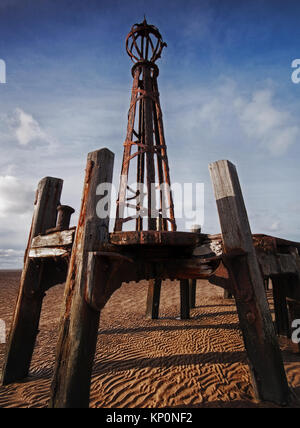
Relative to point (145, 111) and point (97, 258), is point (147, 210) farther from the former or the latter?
point (97, 258)

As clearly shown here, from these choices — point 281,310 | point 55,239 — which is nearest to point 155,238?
point 55,239

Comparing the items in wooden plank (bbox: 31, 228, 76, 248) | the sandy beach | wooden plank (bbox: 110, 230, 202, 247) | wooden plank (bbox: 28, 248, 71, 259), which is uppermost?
wooden plank (bbox: 31, 228, 76, 248)

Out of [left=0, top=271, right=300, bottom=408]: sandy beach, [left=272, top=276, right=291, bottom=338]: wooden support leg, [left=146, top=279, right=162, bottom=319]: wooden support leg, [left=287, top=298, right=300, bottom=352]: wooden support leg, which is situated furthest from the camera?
[left=146, top=279, right=162, bottom=319]: wooden support leg

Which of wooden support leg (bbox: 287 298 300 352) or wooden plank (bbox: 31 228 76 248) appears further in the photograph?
wooden support leg (bbox: 287 298 300 352)

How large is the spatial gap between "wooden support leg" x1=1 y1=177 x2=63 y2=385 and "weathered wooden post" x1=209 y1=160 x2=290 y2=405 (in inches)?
133

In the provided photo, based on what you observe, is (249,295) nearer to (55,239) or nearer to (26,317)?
(55,239)

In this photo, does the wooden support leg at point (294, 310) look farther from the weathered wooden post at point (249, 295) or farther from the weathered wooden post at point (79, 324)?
the weathered wooden post at point (79, 324)

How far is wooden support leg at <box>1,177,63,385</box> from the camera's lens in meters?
3.69

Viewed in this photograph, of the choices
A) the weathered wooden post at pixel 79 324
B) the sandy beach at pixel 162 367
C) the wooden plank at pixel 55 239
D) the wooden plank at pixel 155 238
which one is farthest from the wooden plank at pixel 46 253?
the sandy beach at pixel 162 367

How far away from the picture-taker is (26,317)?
379cm

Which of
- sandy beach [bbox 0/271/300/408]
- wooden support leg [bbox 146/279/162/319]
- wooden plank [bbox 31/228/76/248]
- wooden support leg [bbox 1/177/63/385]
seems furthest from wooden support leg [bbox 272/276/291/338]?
wooden support leg [bbox 1/177/63/385]

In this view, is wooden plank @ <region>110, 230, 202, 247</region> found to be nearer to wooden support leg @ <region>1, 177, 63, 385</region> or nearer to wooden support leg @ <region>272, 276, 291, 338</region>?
wooden support leg @ <region>1, 177, 63, 385</region>

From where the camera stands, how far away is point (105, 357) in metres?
4.75

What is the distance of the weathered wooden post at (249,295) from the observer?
8.23 ft
